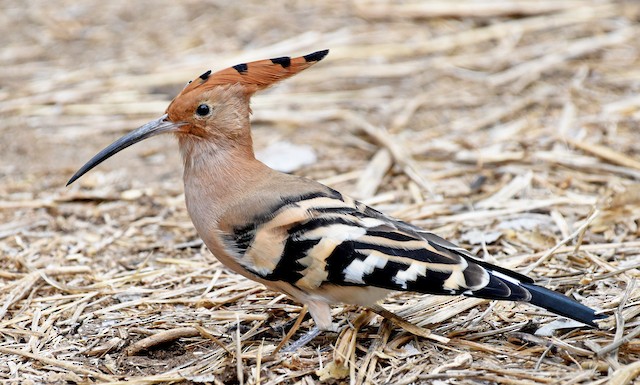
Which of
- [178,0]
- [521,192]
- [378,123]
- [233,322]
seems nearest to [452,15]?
[378,123]

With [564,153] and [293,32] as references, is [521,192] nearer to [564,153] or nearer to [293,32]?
[564,153]

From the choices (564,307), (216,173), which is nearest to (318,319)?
(216,173)

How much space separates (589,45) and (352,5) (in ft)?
6.40

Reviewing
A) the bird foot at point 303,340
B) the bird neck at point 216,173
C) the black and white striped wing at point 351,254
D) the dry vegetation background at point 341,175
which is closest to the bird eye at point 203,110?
the bird neck at point 216,173

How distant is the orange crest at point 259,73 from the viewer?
3174 mm

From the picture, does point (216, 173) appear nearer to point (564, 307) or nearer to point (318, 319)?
point (318, 319)

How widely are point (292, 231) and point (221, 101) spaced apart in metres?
0.61

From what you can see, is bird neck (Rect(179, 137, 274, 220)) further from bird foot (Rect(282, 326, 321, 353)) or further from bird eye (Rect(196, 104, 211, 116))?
bird foot (Rect(282, 326, 321, 353))

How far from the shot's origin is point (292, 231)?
2.93 m

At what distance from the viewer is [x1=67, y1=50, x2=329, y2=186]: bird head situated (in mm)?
3178

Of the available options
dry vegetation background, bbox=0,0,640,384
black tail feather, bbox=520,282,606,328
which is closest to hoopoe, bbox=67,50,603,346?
black tail feather, bbox=520,282,606,328

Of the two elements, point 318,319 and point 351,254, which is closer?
point 351,254

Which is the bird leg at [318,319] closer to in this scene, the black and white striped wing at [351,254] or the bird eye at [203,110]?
the black and white striped wing at [351,254]

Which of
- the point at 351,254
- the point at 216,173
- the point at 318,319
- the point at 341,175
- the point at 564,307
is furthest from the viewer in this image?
the point at 341,175
